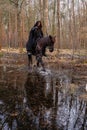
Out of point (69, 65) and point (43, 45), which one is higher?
point (43, 45)

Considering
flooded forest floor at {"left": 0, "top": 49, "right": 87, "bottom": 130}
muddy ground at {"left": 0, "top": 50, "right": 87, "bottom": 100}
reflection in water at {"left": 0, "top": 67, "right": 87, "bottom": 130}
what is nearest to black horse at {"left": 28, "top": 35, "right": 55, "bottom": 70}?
muddy ground at {"left": 0, "top": 50, "right": 87, "bottom": 100}

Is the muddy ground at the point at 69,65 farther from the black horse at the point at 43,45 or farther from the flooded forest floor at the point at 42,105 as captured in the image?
the black horse at the point at 43,45

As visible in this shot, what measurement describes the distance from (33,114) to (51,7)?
49059 millimetres

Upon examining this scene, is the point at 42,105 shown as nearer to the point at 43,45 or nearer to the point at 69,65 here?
the point at 43,45

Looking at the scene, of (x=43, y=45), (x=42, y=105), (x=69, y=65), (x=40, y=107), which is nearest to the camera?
(x=40, y=107)

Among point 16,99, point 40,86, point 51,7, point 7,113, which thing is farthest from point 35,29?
point 51,7

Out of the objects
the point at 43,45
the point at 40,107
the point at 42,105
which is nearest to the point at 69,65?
the point at 43,45

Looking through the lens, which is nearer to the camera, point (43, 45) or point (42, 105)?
point (42, 105)

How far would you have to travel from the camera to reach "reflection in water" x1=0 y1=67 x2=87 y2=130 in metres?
5.68

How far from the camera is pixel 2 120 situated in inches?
231

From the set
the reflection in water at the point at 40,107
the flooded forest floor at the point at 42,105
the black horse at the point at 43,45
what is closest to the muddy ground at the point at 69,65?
the flooded forest floor at the point at 42,105

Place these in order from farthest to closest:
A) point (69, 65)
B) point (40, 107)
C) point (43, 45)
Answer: point (69, 65), point (43, 45), point (40, 107)

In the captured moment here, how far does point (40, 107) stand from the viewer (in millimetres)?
7105

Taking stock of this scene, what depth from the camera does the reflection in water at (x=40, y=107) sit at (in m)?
5.68
